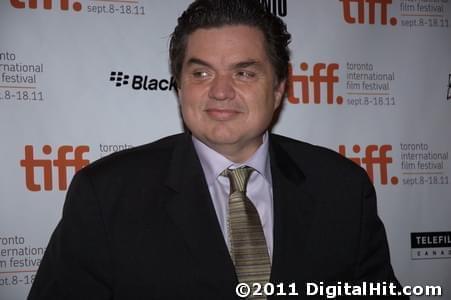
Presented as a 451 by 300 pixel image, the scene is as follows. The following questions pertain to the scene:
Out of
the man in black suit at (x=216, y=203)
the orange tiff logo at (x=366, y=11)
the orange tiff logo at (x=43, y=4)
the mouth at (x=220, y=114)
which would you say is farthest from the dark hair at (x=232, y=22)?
the orange tiff logo at (x=366, y=11)

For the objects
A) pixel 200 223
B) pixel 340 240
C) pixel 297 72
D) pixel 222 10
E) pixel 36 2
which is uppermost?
pixel 36 2

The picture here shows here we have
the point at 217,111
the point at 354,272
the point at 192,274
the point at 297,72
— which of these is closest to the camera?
the point at 192,274

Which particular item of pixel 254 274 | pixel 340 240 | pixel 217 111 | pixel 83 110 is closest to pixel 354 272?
pixel 340 240

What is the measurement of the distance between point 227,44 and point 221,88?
0.16 metres

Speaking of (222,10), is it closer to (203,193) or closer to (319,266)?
(203,193)

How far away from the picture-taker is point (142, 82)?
202 cm

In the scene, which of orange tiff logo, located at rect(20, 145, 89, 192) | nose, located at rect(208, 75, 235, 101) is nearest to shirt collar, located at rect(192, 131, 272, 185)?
nose, located at rect(208, 75, 235, 101)

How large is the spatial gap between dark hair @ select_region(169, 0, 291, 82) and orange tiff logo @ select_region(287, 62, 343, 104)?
49 centimetres

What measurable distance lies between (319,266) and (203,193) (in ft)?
1.53

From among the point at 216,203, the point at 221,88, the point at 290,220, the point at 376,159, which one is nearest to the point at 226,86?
the point at 221,88

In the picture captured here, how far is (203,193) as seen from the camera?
1.40 meters

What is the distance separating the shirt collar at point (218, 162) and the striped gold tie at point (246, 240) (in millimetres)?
86

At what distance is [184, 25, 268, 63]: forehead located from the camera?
1436mm

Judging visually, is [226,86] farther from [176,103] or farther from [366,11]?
[366,11]
